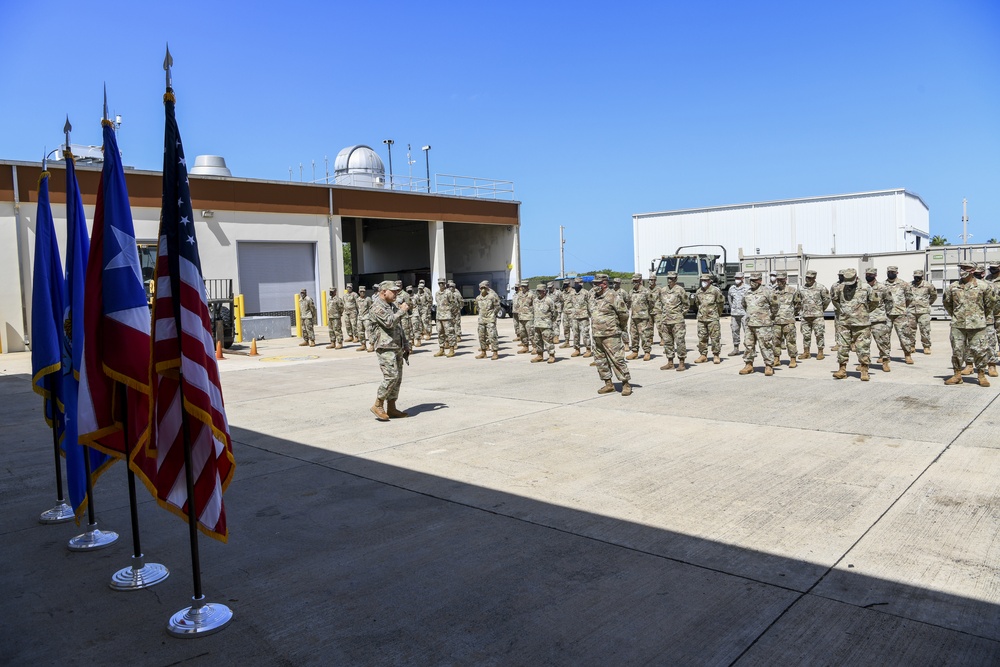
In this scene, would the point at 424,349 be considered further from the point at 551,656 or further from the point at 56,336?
the point at 551,656

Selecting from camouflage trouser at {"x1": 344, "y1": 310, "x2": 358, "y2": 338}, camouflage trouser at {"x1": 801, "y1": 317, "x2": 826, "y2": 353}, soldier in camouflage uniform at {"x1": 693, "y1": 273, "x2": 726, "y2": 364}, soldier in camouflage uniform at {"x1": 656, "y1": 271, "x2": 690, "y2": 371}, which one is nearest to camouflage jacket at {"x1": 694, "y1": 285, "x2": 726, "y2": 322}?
soldier in camouflage uniform at {"x1": 693, "y1": 273, "x2": 726, "y2": 364}

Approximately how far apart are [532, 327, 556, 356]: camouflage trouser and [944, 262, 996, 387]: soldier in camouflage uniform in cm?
735

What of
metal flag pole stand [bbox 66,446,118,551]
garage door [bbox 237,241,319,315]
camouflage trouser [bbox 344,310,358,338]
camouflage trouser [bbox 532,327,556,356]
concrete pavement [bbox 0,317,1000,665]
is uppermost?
garage door [bbox 237,241,319,315]

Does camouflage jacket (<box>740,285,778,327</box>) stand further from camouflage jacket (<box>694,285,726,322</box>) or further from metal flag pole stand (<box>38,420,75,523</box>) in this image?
metal flag pole stand (<box>38,420,75,523</box>)

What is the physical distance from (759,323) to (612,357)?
3588 millimetres

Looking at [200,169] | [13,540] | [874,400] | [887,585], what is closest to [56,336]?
[13,540]

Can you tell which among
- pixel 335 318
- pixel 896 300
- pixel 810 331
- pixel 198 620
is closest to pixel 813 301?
pixel 810 331

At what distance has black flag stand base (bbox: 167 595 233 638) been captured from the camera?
3.54m

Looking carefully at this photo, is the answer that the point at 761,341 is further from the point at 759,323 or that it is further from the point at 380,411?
the point at 380,411

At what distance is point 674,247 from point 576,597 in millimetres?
40946

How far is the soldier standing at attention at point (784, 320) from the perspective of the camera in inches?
521

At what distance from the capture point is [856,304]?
11422 millimetres

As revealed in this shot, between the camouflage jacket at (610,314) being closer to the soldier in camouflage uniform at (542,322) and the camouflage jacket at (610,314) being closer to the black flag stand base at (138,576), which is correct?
the soldier in camouflage uniform at (542,322)

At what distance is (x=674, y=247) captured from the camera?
42969 millimetres
